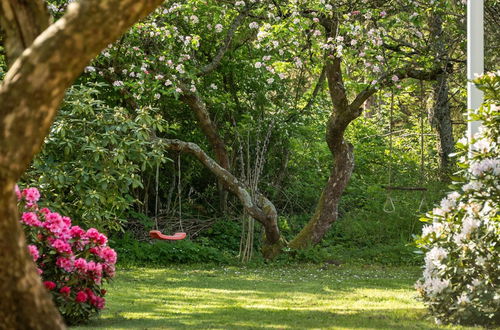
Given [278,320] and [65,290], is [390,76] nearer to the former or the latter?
[278,320]

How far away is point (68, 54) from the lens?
3.77 m

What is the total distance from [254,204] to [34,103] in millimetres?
9563

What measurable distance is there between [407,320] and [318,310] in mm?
1067

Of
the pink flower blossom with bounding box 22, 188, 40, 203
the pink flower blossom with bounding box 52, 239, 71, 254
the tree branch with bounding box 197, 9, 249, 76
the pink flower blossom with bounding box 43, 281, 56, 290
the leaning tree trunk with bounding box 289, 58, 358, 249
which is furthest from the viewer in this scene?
the tree branch with bounding box 197, 9, 249, 76

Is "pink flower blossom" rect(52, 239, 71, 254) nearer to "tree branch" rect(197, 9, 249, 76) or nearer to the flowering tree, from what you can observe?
the flowering tree

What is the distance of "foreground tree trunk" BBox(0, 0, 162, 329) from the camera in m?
3.75

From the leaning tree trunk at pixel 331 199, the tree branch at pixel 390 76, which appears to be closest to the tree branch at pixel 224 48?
the leaning tree trunk at pixel 331 199

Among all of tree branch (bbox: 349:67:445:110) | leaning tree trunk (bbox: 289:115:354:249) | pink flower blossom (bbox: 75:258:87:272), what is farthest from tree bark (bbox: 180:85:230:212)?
pink flower blossom (bbox: 75:258:87:272)

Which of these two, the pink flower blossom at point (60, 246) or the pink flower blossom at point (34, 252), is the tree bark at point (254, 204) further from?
the pink flower blossom at point (34, 252)

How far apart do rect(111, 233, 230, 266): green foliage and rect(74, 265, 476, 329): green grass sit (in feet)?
1.66

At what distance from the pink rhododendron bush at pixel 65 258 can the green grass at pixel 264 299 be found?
0.81ft

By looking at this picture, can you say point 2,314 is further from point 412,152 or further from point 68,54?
point 412,152

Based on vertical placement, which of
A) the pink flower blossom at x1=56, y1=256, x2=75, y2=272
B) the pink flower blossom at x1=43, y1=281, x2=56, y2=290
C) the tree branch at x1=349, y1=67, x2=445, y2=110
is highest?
the tree branch at x1=349, y1=67, x2=445, y2=110

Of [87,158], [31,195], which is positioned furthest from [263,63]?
[31,195]
